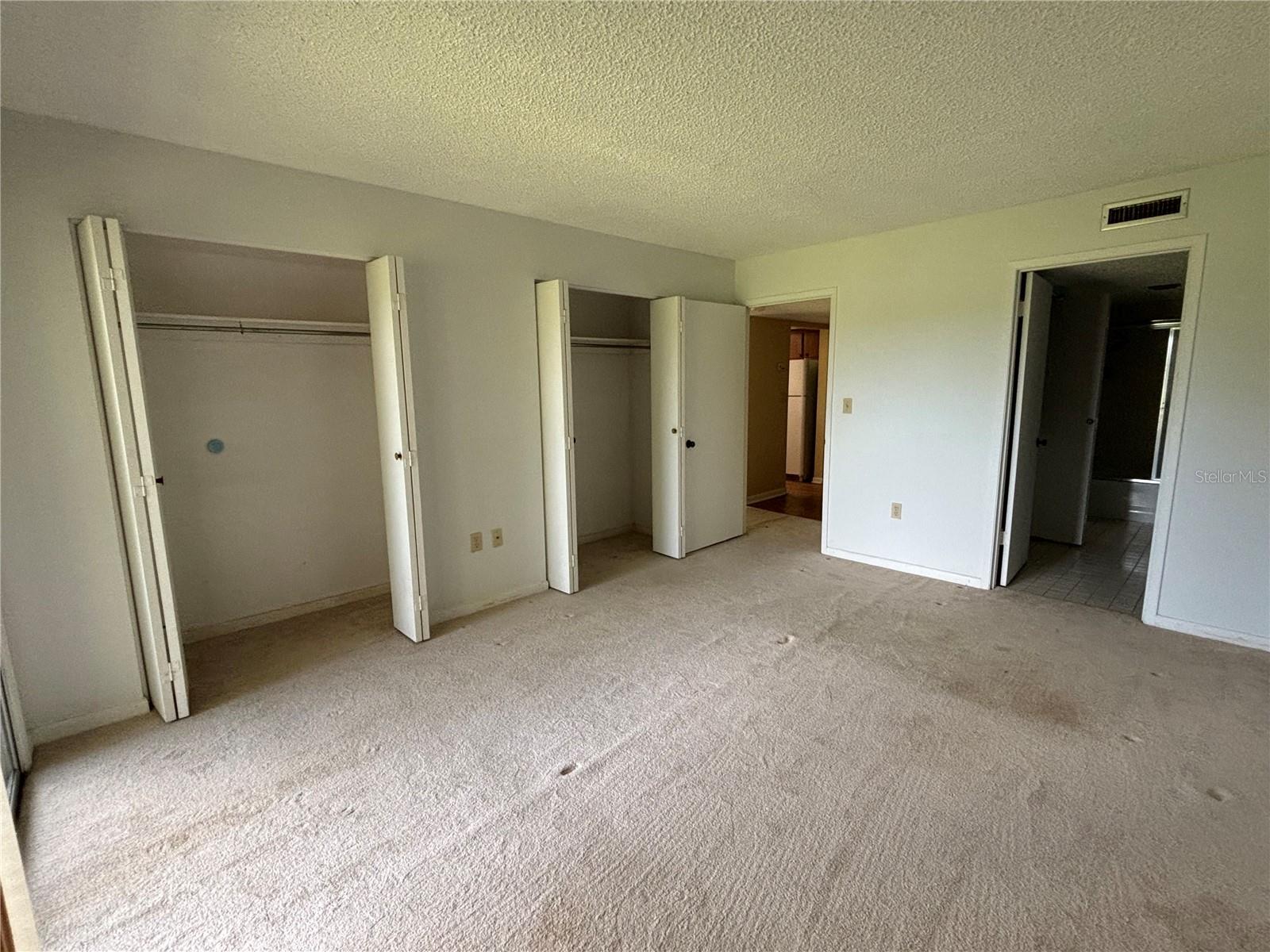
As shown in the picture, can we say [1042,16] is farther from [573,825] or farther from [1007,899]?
[573,825]

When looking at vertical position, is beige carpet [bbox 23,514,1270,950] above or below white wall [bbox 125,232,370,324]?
below

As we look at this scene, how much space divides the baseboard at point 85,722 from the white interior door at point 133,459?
0.19 feet

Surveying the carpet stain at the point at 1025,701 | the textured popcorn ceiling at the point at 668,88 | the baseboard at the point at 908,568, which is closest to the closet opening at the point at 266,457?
the textured popcorn ceiling at the point at 668,88

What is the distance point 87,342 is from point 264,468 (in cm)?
118

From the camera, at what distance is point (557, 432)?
362 cm

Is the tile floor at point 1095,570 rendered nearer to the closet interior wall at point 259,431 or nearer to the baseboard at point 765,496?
the baseboard at point 765,496

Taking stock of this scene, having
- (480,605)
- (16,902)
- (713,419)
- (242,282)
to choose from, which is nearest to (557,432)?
(480,605)

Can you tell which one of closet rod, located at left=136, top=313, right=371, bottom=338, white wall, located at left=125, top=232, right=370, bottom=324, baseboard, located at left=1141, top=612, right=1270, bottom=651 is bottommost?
baseboard, located at left=1141, top=612, right=1270, bottom=651

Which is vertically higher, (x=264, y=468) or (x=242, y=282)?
(x=242, y=282)

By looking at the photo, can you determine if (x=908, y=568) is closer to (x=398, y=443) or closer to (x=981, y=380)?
(x=981, y=380)

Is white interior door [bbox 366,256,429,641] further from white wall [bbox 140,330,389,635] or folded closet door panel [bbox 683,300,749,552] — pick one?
folded closet door panel [bbox 683,300,749,552]

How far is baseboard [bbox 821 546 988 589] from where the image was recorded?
384 cm

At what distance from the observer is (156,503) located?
2309 mm

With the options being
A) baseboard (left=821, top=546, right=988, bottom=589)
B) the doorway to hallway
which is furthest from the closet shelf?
baseboard (left=821, top=546, right=988, bottom=589)
